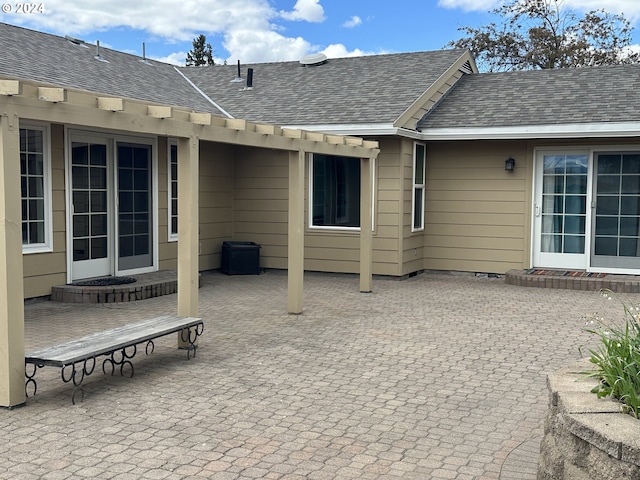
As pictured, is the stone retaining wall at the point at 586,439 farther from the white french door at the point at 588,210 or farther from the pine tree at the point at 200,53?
the pine tree at the point at 200,53

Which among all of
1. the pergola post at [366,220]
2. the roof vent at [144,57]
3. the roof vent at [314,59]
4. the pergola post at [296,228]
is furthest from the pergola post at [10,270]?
the roof vent at [314,59]

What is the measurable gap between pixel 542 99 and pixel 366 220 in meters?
4.29

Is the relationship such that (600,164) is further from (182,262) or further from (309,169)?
(182,262)

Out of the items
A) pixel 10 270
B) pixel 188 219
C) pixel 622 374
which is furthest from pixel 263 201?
pixel 622 374

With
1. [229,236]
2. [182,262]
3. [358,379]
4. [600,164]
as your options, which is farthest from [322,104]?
[358,379]

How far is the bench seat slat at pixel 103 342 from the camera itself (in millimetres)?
4660

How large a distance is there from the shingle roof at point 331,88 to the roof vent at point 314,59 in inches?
4.6

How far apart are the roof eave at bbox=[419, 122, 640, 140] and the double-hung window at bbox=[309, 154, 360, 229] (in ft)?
4.81

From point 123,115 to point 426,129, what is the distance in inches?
284

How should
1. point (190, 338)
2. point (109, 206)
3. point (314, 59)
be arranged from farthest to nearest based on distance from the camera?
point (314, 59), point (109, 206), point (190, 338)

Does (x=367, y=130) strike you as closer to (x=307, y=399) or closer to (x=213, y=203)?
(x=213, y=203)

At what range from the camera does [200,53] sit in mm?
45750

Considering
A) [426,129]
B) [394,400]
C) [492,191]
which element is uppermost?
[426,129]

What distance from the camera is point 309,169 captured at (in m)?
12.0
